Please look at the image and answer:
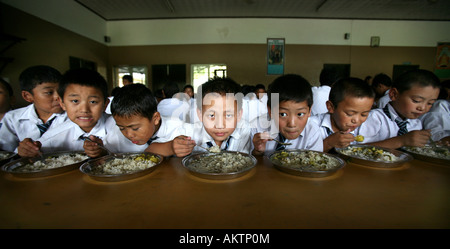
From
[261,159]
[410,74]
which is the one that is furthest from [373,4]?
[261,159]

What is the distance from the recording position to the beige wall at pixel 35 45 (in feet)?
12.7

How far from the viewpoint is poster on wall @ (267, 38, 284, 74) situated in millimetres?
6887

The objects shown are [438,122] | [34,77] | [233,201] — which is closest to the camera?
[233,201]

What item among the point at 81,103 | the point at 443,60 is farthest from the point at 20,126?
the point at 443,60

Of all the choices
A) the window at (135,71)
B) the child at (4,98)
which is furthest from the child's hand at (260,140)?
the window at (135,71)

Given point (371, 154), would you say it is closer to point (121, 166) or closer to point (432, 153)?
point (432, 153)

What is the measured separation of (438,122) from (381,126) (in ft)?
2.24

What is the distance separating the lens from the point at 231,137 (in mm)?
1665

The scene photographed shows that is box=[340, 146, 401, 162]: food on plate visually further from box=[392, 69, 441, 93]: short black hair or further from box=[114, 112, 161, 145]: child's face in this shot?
box=[114, 112, 161, 145]: child's face

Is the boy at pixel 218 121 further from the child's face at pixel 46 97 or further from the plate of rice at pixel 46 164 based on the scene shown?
the child's face at pixel 46 97

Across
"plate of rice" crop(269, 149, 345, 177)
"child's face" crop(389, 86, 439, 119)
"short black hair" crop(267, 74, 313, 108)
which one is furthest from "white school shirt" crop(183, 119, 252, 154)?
"child's face" crop(389, 86, 439, 119)

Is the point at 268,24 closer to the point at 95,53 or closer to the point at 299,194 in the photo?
the point at 95,53

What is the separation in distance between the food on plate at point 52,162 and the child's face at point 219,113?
80 centimetres

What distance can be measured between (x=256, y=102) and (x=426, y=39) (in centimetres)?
812
